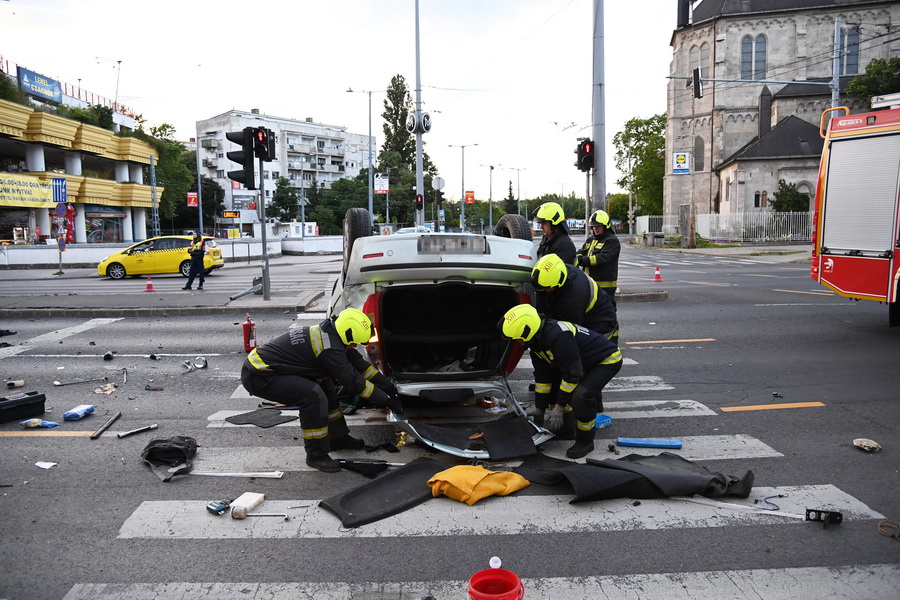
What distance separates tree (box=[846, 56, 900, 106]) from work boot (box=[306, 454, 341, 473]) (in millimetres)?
47346

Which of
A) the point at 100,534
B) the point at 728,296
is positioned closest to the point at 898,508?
the point at 100,534

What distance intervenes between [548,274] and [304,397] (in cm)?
232

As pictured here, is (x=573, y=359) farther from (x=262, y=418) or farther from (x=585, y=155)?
(x=585, y=155)

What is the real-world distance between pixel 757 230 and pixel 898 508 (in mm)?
43646

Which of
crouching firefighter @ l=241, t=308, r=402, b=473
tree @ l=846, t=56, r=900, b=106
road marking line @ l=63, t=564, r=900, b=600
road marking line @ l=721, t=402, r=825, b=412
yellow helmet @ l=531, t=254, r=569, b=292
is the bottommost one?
road marking line @ l=63, t=564, r=900, b=600

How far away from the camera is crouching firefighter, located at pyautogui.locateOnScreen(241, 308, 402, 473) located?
5.24m

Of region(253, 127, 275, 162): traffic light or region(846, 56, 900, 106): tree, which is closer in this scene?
region(253, 127, 275, 162): traffic light

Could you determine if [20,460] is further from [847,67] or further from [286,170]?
[286,170]

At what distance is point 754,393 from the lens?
7340mm

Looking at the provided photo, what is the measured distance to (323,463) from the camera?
5262 mm

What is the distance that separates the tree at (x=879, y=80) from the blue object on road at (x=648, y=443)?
4540cm

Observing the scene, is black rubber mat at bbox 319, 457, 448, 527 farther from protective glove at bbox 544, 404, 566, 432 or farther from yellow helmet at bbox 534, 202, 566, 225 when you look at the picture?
yellow helmet at bbox 534, 202, 566, 225

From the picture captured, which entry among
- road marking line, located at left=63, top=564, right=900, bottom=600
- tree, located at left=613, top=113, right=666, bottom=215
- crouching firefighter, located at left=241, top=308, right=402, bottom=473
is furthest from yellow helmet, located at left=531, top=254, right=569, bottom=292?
tree, located at left=613, top=113, right=666, bottom=215

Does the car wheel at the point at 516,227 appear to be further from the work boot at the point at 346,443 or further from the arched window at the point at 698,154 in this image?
the arched window at the point at 698,154
